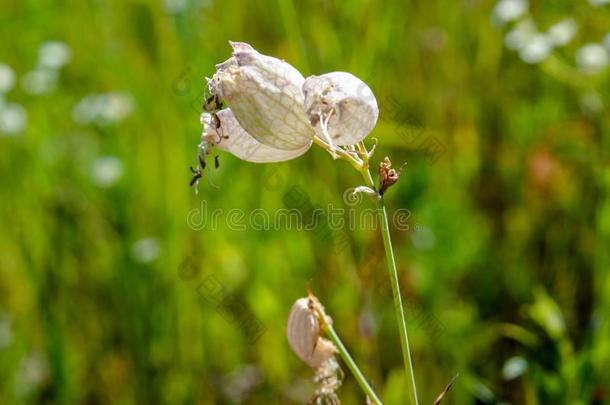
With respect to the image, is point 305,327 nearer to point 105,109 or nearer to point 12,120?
point 105,109

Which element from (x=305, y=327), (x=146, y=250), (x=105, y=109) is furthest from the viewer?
(x=105, y=109)

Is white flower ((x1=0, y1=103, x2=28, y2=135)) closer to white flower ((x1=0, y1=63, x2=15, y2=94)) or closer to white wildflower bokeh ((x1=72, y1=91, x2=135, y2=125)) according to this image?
white flower ((x1=0, y1=63, x2=15, y2=94))

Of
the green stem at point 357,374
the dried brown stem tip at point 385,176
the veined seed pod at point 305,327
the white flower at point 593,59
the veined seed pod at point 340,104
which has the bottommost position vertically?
the green stem at point 357,374

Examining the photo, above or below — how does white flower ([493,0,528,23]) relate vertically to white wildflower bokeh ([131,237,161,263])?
above

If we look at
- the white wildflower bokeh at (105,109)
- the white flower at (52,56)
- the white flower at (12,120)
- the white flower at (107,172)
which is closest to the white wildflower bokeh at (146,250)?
the white flower at (107,172)

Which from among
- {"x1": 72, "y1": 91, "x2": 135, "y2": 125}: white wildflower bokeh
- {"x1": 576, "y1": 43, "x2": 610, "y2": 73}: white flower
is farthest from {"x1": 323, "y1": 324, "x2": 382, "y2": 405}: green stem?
{"x1": 72, "y1": 91, "x2": 135, "y2": 125}: white wildflower bokeh

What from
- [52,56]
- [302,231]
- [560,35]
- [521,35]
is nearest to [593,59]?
[560,35]

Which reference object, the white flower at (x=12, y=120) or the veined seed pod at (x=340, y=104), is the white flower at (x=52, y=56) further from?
the veined seed pod at (x=340, y=104)

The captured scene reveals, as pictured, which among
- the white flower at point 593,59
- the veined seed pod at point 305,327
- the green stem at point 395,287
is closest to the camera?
the green stem at point 395,287

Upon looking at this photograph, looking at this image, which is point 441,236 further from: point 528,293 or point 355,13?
point 355,13
